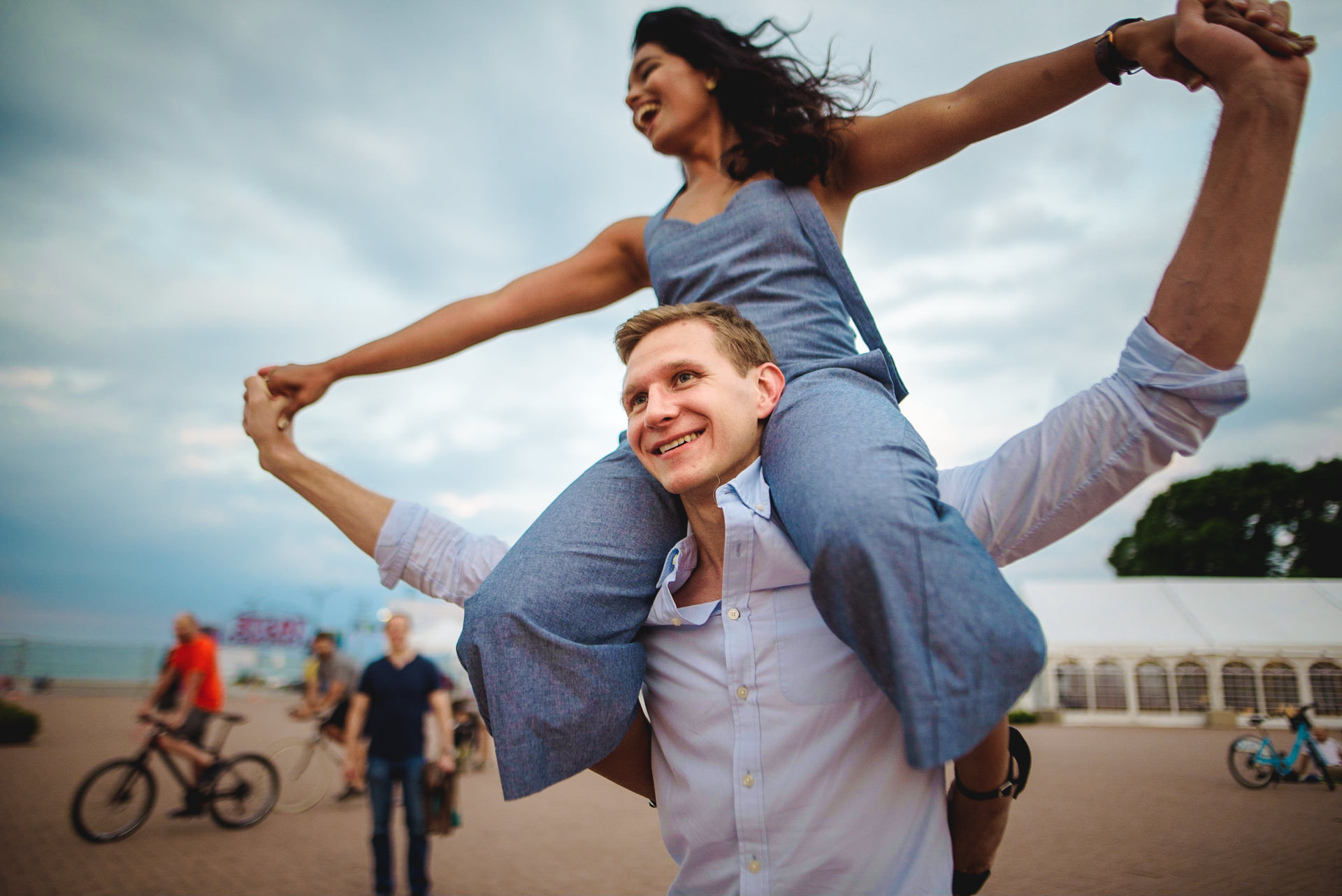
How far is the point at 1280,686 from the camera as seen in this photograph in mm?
22750

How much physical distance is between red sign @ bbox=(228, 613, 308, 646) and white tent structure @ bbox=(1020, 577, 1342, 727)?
52.9 m

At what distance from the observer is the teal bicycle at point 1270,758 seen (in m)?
12.6

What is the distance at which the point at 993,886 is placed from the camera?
24.0ft

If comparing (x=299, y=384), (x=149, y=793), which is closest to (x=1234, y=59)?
(x=299, y=384)

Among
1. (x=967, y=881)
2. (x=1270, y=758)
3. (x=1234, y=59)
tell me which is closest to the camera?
(x=1234, y=59)

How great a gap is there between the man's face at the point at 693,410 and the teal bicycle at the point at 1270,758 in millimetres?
14893

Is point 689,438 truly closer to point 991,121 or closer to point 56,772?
point 991,121

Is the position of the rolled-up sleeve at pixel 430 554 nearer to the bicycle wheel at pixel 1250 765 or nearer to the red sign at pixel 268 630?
the bicycle wheel at pixel 1250 765

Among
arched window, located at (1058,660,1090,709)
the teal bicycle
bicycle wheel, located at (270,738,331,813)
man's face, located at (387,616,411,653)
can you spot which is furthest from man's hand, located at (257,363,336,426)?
arched window, located at (1058,660,1090,709)

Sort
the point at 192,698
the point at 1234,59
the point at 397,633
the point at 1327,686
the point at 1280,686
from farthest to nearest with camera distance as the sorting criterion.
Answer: the point at 1280,686, the point at 1327,686, the point at 192,698, the point at 397,633, the point at 1234,59

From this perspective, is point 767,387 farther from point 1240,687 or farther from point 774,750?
point 1240,687

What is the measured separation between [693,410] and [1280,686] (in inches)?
1127

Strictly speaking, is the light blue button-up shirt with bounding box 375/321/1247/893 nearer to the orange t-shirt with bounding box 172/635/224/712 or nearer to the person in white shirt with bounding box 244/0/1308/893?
the person in white shirt with bounding box 244/0/1308/893

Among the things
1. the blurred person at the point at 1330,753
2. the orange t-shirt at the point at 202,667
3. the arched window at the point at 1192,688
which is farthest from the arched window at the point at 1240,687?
the orange t-shirt at the point at 202,667
